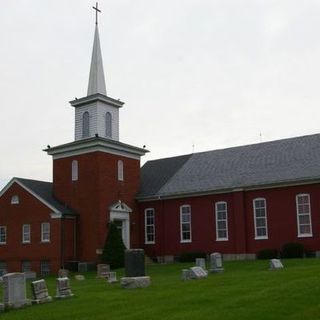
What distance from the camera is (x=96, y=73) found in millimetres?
43750

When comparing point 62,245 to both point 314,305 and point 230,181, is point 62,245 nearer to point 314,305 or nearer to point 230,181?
point 230,181

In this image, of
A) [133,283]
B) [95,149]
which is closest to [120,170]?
[95,149]

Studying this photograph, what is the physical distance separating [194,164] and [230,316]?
32.3 meters

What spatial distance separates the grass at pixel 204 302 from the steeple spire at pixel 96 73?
2513cm

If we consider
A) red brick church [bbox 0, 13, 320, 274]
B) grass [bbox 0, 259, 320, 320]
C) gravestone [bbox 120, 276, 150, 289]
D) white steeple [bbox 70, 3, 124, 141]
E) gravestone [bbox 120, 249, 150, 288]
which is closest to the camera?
grass [bbox 0, 259, 320, 320]

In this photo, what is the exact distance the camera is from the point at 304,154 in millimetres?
38469

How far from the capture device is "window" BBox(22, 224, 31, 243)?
1640 inches

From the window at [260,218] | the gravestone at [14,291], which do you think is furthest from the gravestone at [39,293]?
the window at [260,218]

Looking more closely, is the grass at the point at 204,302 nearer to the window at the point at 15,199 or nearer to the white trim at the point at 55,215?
the white trim at the point at 55,215

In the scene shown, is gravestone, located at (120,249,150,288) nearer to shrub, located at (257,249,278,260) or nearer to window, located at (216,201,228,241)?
shrub, located at (257,249,278,260)

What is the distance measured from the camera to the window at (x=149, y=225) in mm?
43219

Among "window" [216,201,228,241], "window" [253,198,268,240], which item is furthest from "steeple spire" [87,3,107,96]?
"window" [253,198,268,240]

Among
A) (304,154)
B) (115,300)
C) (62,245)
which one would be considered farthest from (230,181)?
(115,300)

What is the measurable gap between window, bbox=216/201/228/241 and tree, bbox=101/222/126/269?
259 inches
